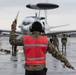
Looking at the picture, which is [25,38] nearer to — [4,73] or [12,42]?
[12,42]

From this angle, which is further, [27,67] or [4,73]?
[4,73]

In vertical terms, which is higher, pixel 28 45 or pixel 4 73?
pixel 28 45

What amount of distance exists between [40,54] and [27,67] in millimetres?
383

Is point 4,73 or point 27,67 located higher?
point 27,67

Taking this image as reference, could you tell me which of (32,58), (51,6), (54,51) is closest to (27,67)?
(32,58)

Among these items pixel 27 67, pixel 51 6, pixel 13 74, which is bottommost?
pixel 13 74

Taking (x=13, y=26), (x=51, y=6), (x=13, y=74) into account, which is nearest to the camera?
(x=13, y=26)

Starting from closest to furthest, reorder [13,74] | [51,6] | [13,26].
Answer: [13,26] < [13,74] < [51,6]

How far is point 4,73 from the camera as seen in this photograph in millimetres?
13852

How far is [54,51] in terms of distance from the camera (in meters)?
7.14

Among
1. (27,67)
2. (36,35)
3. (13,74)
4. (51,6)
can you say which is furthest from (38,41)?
(51,6)

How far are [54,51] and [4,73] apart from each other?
23.1 ft

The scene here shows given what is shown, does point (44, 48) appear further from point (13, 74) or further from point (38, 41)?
point (13, 74)

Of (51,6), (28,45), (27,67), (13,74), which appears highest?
(51,6)
